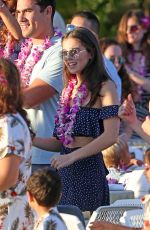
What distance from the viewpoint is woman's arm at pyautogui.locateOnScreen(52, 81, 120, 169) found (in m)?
6.18

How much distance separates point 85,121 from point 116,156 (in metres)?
2.36

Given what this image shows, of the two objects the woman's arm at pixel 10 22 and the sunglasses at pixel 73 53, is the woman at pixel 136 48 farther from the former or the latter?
the sunglasses at pixel 73 53

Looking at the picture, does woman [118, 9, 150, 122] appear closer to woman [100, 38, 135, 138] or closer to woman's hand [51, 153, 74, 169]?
woman [100, 38, 135, 138]

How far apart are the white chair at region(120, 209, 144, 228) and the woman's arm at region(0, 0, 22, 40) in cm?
183

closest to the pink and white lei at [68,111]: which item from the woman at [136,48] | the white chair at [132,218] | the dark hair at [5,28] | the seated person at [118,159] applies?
the white chair at [132,218]

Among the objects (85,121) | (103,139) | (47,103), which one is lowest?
(103,139)

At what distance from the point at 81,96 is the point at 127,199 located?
0.85 metres

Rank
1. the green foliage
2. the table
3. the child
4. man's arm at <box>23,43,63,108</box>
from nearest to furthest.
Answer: the child
man's arm at <box>23,43,63,108</box>
the table
the green foliage

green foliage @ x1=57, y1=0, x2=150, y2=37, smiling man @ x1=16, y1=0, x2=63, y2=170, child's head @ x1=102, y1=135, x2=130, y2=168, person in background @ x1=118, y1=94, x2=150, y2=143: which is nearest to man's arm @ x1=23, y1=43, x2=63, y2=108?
smiling man @ x1=16, y1=0, x2=63, y2=170

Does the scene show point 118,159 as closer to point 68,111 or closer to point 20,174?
point 68,111

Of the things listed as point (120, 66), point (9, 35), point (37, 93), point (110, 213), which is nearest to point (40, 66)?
point (37, 93)

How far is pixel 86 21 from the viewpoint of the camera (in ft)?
29.6

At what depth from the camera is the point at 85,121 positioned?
649cm

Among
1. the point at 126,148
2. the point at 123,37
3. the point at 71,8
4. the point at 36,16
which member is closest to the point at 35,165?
the point at 36,16
